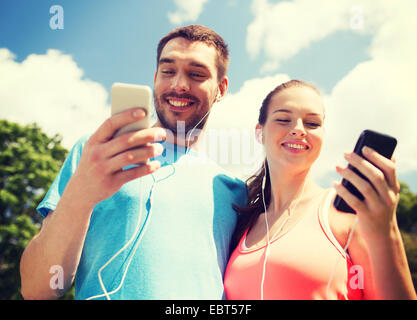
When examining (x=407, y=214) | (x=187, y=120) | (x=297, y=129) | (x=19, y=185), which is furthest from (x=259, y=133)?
(x=407, y=214)

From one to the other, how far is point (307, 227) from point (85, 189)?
1.78 metres

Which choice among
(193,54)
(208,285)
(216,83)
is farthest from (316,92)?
(208,285)

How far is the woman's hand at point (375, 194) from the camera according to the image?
1.51 metres

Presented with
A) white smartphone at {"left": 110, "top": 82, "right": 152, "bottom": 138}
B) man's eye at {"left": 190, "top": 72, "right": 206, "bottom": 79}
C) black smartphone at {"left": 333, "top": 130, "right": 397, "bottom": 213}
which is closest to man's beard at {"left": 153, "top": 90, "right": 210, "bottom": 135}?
man's eye at {"left": 190, "top": 72, "right": 206, "bottom": 79}

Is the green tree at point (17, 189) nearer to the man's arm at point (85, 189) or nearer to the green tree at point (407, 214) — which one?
the man's arm at point (85, 189)

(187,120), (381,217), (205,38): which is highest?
(205,38)

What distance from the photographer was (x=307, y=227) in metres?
2.36

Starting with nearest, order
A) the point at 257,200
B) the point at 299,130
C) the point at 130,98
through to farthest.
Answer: the point at 130,98 < the point at 299,130 < the point at 257,200

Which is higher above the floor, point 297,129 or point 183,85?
point 183,85

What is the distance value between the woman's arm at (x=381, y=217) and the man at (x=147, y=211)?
3.89ft

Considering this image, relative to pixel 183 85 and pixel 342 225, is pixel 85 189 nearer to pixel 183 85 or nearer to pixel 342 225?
pixel 183 85

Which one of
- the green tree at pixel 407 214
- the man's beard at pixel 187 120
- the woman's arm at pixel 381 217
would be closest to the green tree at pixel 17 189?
the man's beard at pixel 187 120
